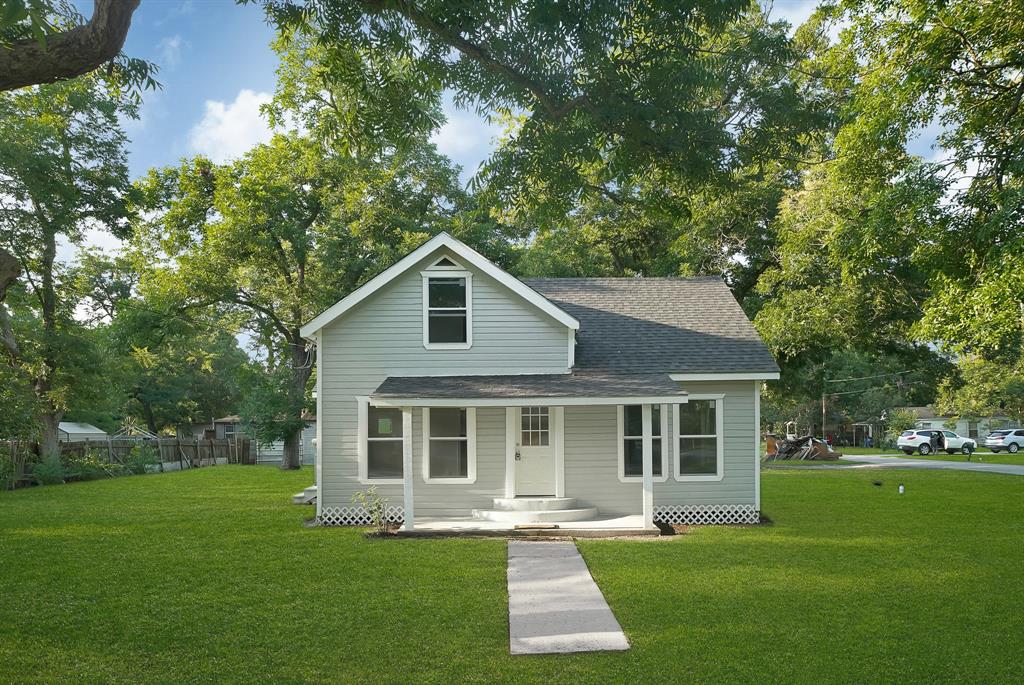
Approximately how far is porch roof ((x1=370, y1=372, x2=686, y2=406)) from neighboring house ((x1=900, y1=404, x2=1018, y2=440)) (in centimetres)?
6022

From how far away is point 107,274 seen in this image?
52.9 meters

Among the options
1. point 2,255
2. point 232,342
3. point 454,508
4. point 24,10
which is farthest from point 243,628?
point 232,342

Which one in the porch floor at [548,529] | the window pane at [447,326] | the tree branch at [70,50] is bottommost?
the porch floor at [548,529]

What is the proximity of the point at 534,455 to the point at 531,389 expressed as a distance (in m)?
1.88

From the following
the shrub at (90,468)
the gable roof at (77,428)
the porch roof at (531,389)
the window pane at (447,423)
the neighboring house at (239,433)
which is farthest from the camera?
the neighboring house at (239,433)

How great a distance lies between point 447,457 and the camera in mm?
15828

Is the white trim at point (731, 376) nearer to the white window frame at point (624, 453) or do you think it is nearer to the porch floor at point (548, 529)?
the white window frame at point (624, 453)

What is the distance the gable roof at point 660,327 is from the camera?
1609cm

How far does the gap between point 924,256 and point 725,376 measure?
3961mm

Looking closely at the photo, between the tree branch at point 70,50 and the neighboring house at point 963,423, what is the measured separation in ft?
→ 234

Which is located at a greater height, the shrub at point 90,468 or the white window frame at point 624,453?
the white window frame at point 624,453

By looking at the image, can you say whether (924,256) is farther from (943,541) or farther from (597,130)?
(597,130)

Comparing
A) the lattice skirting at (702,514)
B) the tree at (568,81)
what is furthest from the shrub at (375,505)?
the tree at (568,81)

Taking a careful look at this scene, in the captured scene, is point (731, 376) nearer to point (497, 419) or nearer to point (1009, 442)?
point (497, 419)
